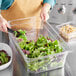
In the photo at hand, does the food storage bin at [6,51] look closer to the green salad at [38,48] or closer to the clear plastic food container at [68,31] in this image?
the green salad at [38,48]

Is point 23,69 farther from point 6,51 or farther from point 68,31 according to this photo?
point 68,31

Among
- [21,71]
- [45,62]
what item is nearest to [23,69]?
[21,71]

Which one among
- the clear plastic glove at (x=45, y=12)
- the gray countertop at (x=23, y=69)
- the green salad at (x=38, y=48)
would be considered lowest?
the gray countertop at (x=23, y=69)

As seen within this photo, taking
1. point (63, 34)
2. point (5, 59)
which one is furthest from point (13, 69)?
point (63, 34)

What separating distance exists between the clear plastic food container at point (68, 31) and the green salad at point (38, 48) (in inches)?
9.7

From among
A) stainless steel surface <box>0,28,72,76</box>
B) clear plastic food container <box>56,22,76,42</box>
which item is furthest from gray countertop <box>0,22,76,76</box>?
clear plastic food container <box>56,22,76,42</box>

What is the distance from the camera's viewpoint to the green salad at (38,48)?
870mm

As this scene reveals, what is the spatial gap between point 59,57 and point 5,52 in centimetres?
28

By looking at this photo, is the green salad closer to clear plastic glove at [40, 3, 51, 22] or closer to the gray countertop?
the gray countertop

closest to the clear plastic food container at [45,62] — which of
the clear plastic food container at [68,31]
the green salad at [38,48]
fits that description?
the green salad at [38,48]

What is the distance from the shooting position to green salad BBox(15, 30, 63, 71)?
87cm

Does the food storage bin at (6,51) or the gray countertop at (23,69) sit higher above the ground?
the food storage bin at (6,51)

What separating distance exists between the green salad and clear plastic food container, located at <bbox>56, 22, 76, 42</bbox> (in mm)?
245

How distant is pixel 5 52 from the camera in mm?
999
